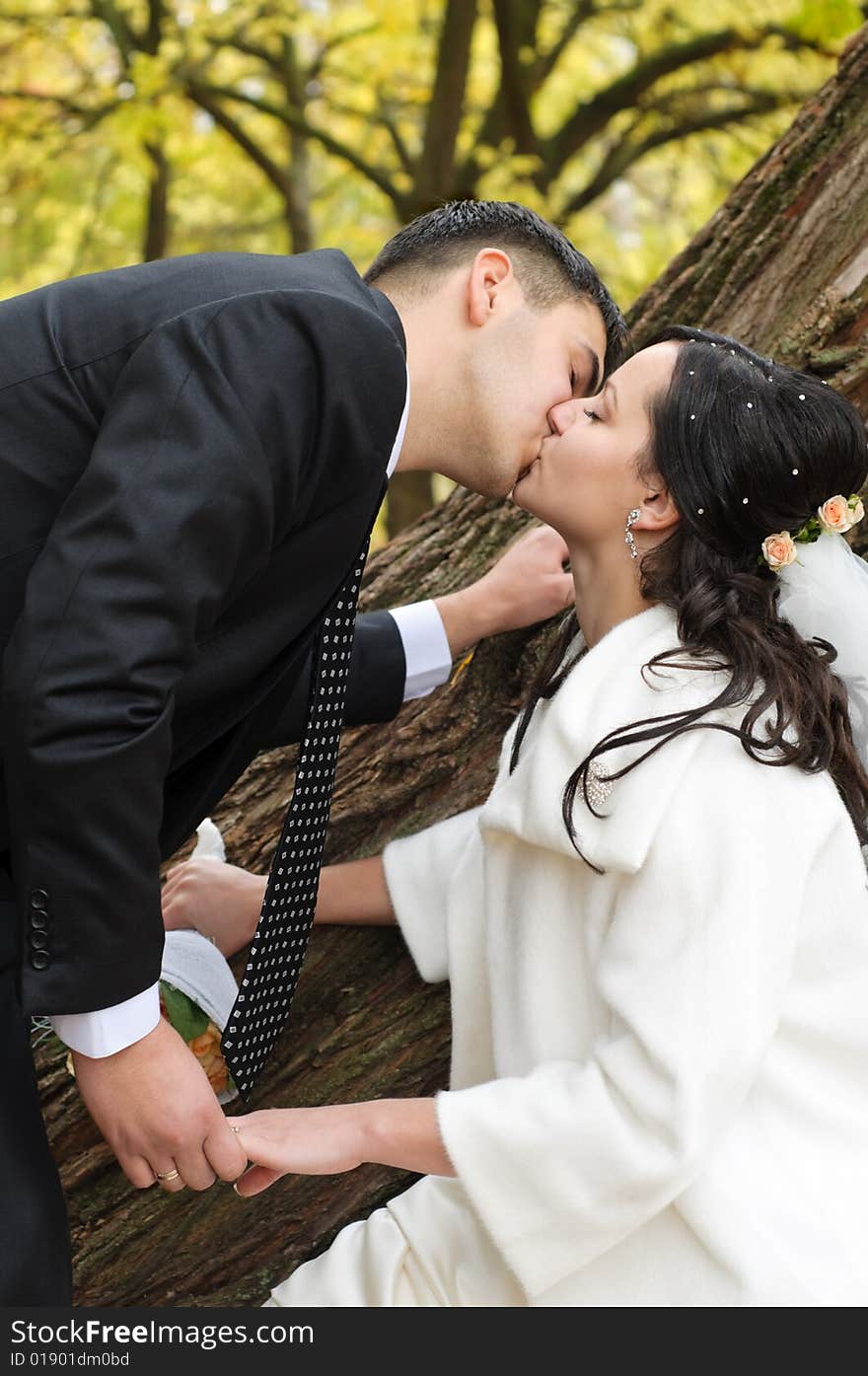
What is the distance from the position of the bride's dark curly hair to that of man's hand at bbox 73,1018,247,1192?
36.6 inches

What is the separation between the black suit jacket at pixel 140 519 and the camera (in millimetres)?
1756

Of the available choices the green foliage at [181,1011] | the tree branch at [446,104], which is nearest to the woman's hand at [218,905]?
the green foliage at [181,1011]

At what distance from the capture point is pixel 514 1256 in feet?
6.70

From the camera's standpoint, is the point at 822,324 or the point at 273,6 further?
the point at 273,6

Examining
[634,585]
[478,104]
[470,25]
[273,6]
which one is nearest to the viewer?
[634,585]

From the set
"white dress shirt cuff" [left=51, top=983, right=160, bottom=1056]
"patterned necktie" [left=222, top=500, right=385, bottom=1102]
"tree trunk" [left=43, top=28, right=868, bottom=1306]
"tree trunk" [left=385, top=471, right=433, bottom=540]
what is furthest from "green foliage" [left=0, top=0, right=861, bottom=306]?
"white dress shirt cuff" [left=51, top=983, right=160, bottom=1056]

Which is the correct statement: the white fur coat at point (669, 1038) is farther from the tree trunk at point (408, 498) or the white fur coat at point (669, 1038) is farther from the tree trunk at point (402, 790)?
the tree trunk at point (408, 498)

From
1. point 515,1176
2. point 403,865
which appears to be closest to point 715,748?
point 515,1176

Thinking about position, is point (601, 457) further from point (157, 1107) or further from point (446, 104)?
point (446, 104)

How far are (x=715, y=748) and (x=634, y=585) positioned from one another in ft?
1.41

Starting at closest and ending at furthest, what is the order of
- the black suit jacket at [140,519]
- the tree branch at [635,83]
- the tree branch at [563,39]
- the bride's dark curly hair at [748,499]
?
the black suit jacket at [140,519], the bride's dark curly hair at [748,499], the tree branch at [635,83], the tree branch at [563,39]

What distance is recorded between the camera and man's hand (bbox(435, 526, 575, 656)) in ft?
9.44

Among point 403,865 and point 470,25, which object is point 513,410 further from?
point 470,25

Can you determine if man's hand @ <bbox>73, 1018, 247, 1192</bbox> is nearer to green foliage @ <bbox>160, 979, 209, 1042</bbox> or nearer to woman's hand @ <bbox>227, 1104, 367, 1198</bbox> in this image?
woman's hand @ <bbox>227, 1104, 367, 1198</bbox>
